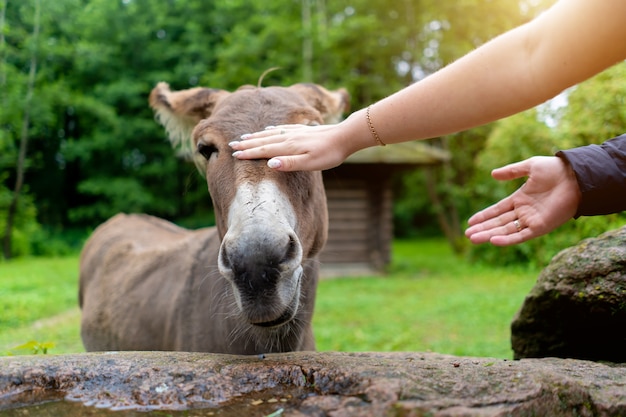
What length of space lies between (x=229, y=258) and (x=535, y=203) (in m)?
1.23

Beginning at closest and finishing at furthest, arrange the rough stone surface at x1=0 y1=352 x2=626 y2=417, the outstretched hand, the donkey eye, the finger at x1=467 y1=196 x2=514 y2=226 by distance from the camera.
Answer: the rough stone surface at x1=0 y1=352 x2=626 y2=417 < the outstretched hand < the finger at x1=467 y1=196 x2=514 y2=226 < the donkey eye

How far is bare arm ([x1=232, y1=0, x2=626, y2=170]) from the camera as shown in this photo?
149 centimetres

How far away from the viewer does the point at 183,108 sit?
325 cm

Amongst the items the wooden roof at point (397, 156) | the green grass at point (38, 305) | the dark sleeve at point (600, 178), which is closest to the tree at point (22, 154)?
the green grass at point (38, 305)

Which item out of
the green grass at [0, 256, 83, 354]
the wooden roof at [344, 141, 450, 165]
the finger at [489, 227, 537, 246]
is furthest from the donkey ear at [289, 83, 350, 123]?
the wooden roof at [344, 141, 450, 165]

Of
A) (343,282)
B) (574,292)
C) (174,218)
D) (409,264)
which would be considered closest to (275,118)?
(574,292)

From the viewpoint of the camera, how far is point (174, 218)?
25359 mm

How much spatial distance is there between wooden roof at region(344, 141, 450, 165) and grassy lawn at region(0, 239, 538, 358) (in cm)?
300

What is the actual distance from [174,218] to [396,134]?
2464 cm

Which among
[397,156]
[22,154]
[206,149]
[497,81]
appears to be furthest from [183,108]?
[397,156]

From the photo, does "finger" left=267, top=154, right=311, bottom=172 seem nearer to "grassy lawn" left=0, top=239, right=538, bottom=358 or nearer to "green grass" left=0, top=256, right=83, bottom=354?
"green grass" left=0, top=256, right=83, bottom=354

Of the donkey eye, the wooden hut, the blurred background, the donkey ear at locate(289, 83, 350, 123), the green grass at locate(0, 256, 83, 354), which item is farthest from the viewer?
the wooden hut

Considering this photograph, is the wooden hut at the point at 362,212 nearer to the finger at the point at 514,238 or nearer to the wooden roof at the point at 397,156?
the wooden roof at the point at 397,156

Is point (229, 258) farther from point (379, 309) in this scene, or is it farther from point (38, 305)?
point (379, 309)
